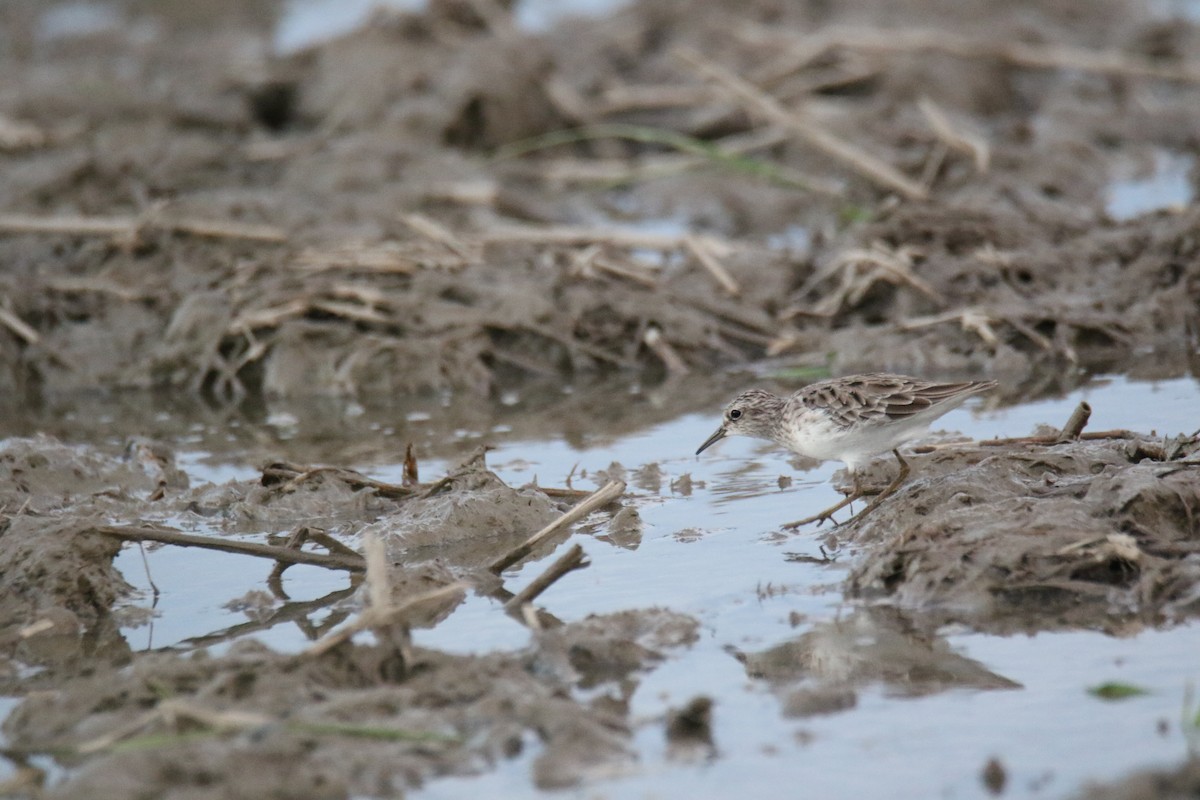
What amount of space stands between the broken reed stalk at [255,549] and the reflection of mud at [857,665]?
173cm

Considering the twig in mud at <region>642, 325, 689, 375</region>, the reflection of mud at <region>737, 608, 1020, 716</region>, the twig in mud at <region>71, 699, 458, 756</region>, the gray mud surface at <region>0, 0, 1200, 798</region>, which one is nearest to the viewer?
the twig in mud at <region>71, 699, 458, 756</region>

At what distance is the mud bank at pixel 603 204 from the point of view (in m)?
10.7

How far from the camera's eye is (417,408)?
10.3 m

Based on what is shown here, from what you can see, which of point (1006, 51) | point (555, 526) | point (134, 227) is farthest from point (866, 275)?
point (1006, 51)

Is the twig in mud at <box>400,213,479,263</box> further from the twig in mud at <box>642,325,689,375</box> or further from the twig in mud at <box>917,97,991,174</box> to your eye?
the twig in mud at <box>917,97,991,174</box>

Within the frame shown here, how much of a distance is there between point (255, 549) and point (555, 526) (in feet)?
3.99

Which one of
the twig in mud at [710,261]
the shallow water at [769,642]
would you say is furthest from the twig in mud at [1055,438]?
the twig in mud at [710,261]

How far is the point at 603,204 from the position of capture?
582 inches

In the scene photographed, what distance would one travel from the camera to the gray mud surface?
5336mm

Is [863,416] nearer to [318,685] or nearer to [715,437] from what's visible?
[715,437]

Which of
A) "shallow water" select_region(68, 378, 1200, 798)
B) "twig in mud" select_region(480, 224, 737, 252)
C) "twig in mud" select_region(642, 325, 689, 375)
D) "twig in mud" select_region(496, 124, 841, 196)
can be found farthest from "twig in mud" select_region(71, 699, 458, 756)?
"twig in mud" select_region(496, 124, 841, 196)

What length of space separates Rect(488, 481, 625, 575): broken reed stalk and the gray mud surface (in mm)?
134

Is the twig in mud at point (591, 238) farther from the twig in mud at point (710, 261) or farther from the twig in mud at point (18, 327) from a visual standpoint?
the twig in mud at point (18, 327)

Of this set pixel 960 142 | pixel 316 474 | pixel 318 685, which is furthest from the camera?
pixel 960 142
